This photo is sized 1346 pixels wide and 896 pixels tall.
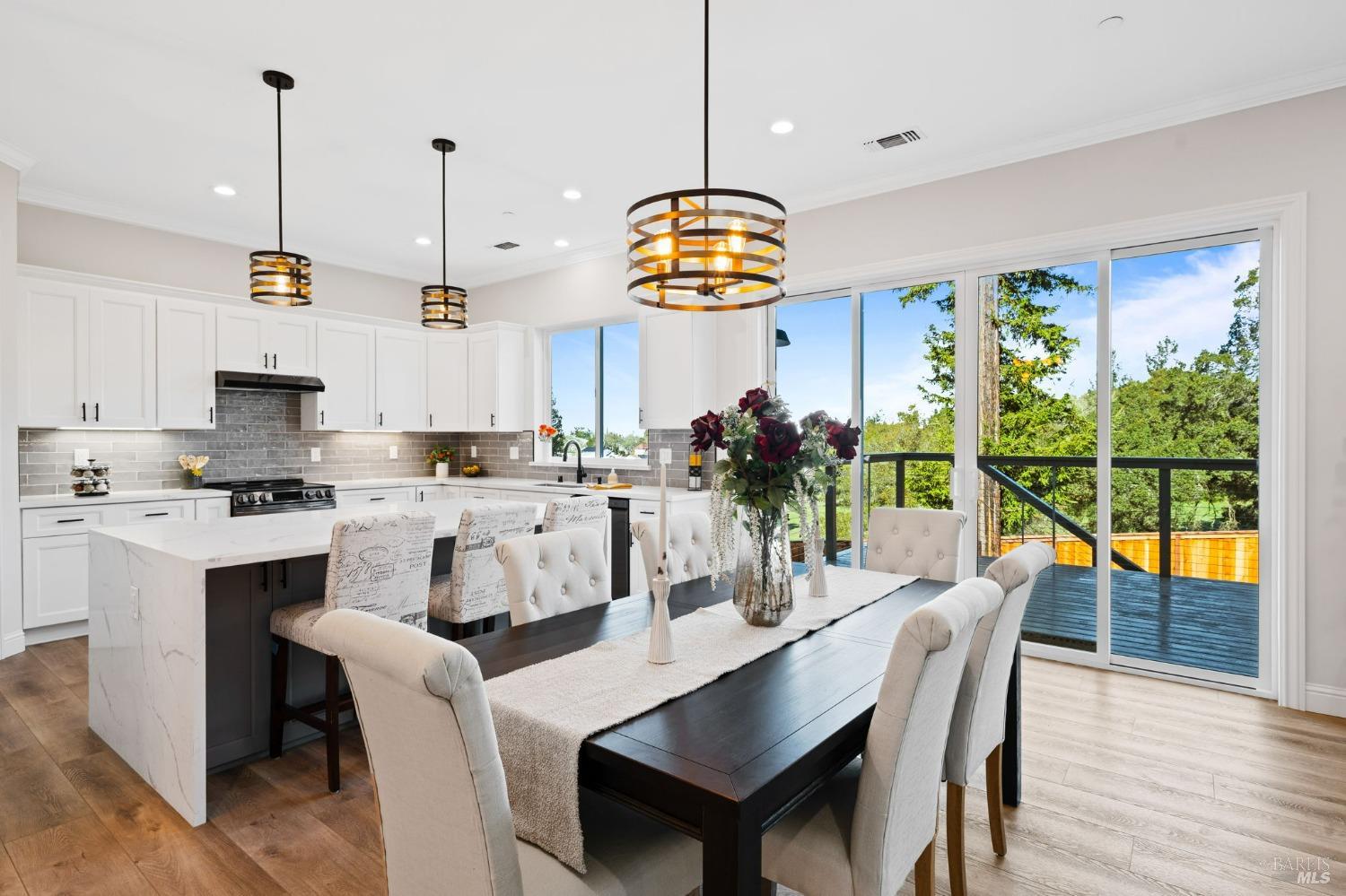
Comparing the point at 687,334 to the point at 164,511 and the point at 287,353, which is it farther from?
the point at 164,511

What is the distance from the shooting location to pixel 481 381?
20.9 feet

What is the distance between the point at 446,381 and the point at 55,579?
311cm

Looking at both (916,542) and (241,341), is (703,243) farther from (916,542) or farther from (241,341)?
(241,341)

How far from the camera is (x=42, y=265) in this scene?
178 inches

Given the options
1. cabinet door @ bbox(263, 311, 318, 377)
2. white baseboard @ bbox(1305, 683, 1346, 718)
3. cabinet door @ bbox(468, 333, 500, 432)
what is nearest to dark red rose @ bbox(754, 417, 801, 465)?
white baseboard @ bbox(1305, 683, 1346, 718)

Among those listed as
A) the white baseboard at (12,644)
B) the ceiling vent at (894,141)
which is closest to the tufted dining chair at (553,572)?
the ceiling vent at (894,141)

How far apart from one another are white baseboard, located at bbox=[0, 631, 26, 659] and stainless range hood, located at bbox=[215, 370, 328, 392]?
1905 mm

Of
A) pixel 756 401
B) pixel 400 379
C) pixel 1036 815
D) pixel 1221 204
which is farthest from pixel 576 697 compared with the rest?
pixel 400 379

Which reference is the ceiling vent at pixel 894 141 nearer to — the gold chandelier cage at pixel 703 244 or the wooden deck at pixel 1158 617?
the gold chandelier cage at pixel 703 244

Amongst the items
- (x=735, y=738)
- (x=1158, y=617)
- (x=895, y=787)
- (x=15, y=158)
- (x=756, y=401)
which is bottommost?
(x=1158, y=617)

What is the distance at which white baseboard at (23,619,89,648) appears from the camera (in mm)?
4188

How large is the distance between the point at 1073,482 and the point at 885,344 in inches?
51.7

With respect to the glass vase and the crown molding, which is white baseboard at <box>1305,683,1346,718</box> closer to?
the glass vase

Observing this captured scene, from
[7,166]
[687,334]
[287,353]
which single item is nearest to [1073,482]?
[687,334]
